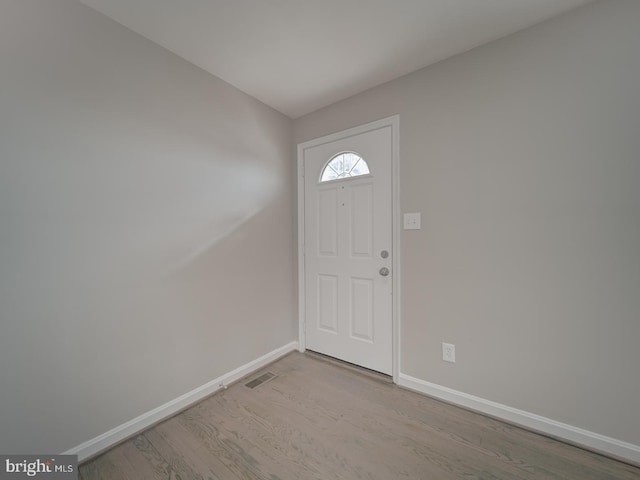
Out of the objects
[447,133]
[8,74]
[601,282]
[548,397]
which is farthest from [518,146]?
[8,74]

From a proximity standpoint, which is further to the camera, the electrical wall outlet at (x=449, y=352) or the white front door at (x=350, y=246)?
the white front door at (x=350, y=246)

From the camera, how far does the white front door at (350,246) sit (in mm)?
2111

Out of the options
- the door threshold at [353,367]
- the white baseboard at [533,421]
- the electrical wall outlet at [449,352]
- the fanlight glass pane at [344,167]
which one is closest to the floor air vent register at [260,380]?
the door threshold at [353,367]

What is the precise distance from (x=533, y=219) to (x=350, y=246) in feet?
4.20

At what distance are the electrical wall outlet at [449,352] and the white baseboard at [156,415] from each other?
1.52 metres

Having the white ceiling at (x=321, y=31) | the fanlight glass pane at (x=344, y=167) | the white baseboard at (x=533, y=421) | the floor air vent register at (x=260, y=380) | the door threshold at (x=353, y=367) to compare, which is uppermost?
the white ceiling at (x=321, y=31)

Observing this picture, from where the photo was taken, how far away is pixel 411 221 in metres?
1.96

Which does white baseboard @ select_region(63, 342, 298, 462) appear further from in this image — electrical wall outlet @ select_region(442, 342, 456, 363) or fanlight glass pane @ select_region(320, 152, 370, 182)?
fanlight glass pane @ select_region(320, 152, 370, 182)

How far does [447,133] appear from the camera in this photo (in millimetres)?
1806

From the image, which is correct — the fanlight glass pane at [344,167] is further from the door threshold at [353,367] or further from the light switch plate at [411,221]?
the door threshold at [353,367]

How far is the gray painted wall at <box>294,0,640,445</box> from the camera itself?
4.36ft

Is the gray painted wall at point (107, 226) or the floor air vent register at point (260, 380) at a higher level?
the gray painted wall at point (107, 226)

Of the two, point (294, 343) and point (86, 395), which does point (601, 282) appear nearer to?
point (294, 343)

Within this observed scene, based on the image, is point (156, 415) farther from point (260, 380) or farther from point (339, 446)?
point (339, 446)
